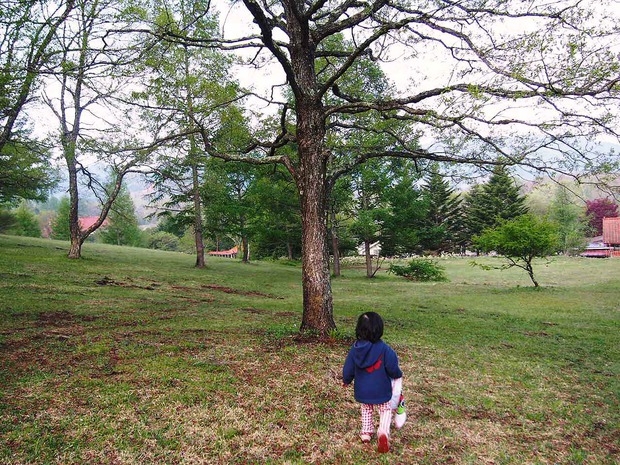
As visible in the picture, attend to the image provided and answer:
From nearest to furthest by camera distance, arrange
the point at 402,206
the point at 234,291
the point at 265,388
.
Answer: the point at 265,388 < the point at 234,291 < the point at 402,206

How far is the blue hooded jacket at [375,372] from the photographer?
3.42 metres

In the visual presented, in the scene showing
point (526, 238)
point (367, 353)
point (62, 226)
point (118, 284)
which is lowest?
point (118, 284)

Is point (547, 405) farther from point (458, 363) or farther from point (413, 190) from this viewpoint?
point (413, 190)

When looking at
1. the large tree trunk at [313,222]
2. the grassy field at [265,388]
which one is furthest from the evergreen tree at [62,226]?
the large tree trunk at [313,222]

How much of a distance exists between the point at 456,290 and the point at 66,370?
17.8m

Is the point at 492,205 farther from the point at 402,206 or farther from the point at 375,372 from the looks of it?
the point at 375,372

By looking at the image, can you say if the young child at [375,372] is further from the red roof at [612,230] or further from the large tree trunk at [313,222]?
the red roof at [612,230]

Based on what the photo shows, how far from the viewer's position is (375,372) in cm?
346

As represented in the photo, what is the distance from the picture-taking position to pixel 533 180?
6938 mm

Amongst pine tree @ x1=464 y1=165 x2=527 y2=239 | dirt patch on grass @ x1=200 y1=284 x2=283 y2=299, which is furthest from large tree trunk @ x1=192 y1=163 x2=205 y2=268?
pine tree @ x1=464 y1=165 x2=527 y2=239

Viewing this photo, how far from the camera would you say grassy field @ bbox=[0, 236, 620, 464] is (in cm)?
335

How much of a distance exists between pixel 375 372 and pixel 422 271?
914 inches

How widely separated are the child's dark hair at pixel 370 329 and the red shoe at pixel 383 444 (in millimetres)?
902

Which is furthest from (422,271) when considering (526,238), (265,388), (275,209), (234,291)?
(265,388)
